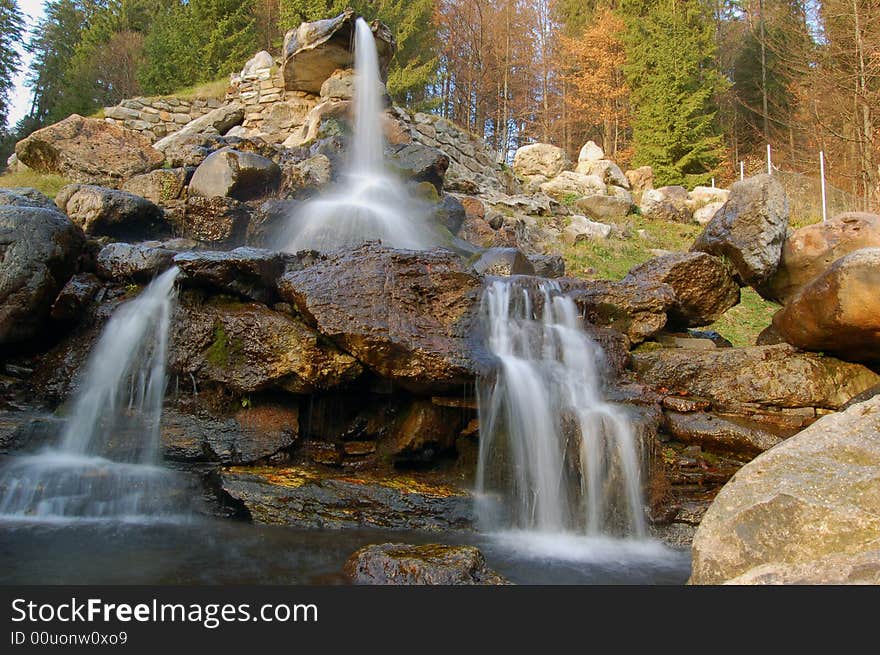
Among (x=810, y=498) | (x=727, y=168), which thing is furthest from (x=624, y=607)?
(x=727, y=168)

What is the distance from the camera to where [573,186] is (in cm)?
2297

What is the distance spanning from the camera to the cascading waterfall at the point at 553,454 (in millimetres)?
5664

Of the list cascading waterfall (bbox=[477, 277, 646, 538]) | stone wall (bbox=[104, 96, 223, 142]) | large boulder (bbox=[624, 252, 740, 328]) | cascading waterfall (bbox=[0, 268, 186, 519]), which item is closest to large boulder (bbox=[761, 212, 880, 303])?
A: large boulder (bbox=[624, 252, 740, 328])

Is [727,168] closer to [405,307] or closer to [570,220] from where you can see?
[570,220]

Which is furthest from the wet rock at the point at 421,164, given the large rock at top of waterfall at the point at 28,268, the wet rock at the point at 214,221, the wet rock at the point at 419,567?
the wet rock at the point at 419,567

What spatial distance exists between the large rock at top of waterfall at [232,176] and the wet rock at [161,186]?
409mm

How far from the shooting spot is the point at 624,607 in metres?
2.45

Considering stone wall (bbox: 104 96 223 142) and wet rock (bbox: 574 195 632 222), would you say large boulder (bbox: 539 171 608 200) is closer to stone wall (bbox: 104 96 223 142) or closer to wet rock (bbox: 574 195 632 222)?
wet rock (bbox: 574 195 632 222)

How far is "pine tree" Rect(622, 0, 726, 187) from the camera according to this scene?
25625 mm

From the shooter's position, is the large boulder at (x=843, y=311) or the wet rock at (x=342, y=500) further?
the large boulder at (x=843, y=311)

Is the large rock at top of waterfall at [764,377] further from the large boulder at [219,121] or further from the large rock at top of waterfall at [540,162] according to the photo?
the large rock at top of waterfall at [540,162]

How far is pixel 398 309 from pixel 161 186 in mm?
9178

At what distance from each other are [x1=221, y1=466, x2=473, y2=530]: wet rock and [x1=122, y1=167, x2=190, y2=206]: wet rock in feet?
29.3

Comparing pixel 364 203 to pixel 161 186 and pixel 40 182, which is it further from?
pixel 40 182
